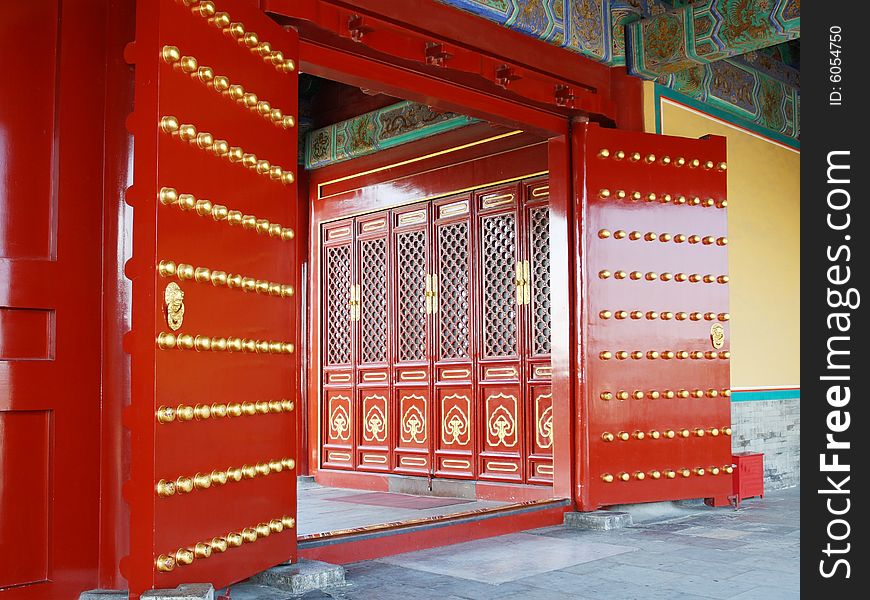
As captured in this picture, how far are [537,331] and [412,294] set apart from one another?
1282 mm

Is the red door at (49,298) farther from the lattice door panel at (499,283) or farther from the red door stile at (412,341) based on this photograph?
the red door stile at (412,341)

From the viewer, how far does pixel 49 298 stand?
319 cm

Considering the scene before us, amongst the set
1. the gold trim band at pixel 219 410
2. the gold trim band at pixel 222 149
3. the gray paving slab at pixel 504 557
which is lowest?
the gray paving slab at pixel 504 557

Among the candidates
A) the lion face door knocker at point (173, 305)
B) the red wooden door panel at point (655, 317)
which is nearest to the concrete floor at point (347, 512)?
the red wooden door panel at point (655, 317)

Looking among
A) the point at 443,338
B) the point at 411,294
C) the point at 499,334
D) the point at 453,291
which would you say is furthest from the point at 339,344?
the point at 499,334

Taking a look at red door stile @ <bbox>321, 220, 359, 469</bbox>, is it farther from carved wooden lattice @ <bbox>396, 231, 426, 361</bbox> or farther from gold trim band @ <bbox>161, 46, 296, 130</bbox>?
gold trim band @ <bbox>161, 46, 296, 130</bbox>

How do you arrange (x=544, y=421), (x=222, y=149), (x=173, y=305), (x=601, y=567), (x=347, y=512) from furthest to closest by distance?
(x=544, y=421)
(x=347, y=512)
(x=601, y=567)
(x=222, y=149)
(x=173, y=305)

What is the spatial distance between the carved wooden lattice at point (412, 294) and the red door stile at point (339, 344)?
0.54 meters

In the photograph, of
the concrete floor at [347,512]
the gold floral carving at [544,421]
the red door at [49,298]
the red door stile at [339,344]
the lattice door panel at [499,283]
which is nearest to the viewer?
the red door at [49,298]

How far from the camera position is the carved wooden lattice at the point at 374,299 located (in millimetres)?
7281

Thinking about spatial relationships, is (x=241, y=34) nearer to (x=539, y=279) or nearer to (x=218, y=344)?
(x=218, y=344)

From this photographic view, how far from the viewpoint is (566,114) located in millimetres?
5449

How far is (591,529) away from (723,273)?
186cm

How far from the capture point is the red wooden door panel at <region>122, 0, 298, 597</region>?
9.61ft
